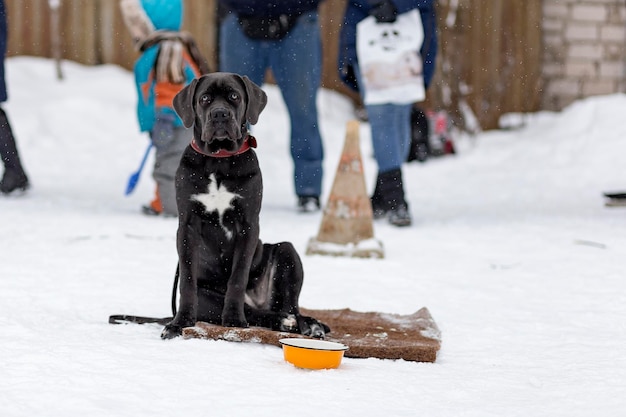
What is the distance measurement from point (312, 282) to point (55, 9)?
773 cm

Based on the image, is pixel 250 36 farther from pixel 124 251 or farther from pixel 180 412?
pixel 180 412

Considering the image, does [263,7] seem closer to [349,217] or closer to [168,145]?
[168,145]

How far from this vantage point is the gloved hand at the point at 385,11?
6.93 meters

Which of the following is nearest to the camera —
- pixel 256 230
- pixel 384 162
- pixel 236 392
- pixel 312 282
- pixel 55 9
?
pixel 236 392

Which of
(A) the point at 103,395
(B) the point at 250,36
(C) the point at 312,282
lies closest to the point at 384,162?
(B) the point at 250,36

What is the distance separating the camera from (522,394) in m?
3.27

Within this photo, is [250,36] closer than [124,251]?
No

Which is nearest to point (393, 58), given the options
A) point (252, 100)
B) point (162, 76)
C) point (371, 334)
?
point (162, 76)

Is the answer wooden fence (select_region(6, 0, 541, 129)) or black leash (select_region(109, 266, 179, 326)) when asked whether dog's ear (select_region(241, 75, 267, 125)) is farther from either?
wooden fence (select_region(6, 0, 541, 129))

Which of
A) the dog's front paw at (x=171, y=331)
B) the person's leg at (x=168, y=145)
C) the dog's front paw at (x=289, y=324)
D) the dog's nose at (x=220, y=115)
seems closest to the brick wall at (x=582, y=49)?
the person's leg at (x=168, y=145)

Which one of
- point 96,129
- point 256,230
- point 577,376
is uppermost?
point 256,230

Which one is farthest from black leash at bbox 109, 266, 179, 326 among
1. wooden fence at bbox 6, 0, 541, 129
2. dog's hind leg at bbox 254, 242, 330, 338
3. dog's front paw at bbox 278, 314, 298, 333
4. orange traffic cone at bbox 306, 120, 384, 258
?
wooden fence at bbox 6, 0, 541, 129

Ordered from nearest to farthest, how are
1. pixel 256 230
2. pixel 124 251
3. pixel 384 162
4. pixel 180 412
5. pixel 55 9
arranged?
pixel 180 412 → pixel 256 230 → pixel 124 251 → pixel 384 162 → pixel 55 9

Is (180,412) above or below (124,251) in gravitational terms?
above
